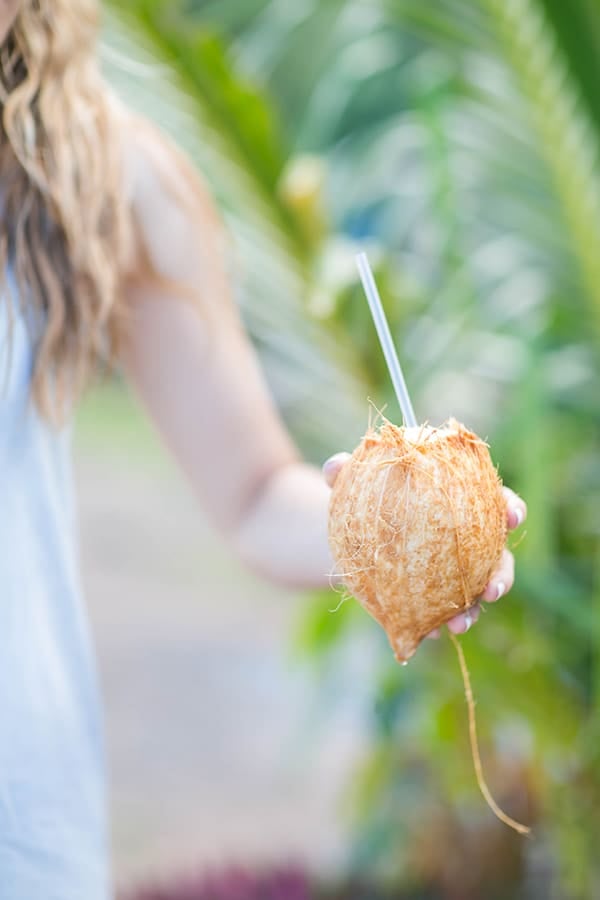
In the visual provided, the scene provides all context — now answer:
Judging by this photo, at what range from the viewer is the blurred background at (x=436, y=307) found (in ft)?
4.89

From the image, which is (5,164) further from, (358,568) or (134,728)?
(134,728)

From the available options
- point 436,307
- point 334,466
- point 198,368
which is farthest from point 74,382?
point 436,307

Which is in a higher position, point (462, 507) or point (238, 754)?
point (462, 507)

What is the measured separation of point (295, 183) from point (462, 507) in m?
0.94

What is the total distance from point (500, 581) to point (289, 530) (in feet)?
0.79

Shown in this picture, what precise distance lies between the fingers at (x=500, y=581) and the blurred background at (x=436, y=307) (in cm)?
59

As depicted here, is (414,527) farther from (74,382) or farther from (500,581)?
(74,382)

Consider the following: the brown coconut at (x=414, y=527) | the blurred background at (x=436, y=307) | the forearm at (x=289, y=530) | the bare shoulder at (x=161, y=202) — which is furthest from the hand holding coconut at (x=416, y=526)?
the blurred background at (x=436, y=307)

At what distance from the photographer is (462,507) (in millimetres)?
701

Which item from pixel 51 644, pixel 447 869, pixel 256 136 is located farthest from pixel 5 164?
pixel 447 869

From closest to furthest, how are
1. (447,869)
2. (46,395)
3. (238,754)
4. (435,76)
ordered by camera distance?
(46,395)
(435,76)
(447,869)
(238,754)

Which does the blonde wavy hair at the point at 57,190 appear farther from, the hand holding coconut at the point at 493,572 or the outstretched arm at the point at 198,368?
the hand holding coconut at the point at 493,572

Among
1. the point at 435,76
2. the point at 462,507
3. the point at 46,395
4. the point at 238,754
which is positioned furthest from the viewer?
the point at 238,754

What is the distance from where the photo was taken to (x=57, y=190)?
855 millimetres
